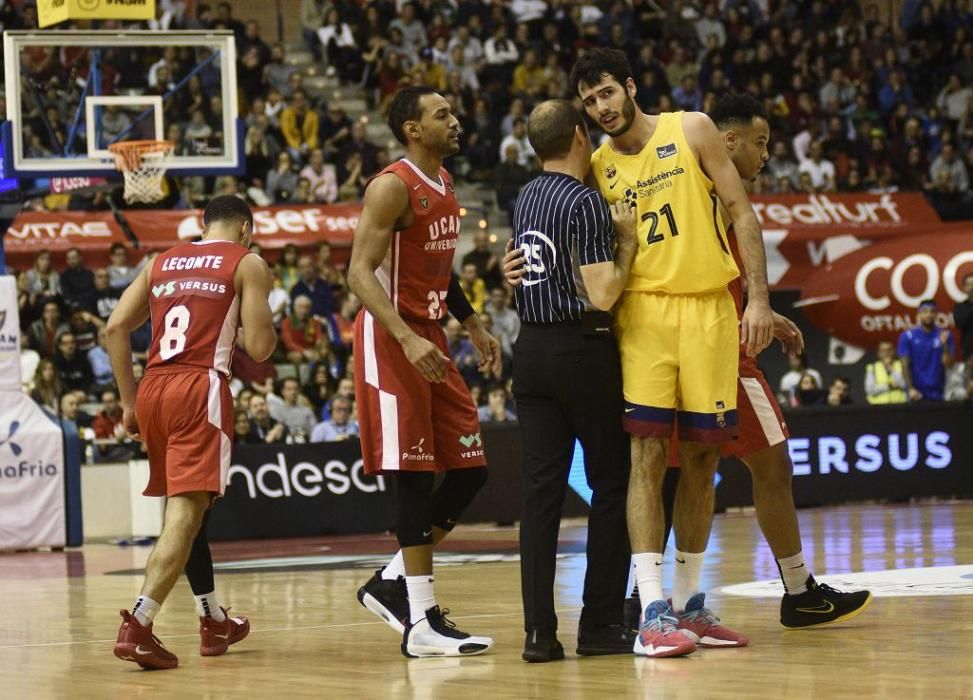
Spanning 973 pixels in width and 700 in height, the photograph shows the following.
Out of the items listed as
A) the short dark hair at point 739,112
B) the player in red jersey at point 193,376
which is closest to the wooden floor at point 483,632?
the player in red jersey at point 193,376

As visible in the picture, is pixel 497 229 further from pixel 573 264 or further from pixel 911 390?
pixel 573 264

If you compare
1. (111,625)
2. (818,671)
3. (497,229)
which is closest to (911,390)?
(497,229)

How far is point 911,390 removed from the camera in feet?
62.1

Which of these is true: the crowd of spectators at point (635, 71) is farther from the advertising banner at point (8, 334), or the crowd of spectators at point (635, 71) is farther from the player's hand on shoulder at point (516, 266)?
the player's hand on shoulder at point (516, 266)

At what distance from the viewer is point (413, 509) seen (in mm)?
6926

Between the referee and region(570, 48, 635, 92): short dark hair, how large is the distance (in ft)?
0.48

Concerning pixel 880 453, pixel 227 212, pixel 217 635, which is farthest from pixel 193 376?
pixel 880 453

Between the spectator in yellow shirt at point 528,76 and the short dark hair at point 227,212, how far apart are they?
55.8 ft

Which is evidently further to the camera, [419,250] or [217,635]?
[217,635]

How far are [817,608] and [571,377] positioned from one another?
1550mm

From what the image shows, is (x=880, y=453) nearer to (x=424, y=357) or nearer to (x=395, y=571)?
(x=395, y=571)

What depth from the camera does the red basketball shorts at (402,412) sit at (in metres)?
6.91

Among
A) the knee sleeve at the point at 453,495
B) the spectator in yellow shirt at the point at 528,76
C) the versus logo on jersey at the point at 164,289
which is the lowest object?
the knee sleeve at the point at 453,495

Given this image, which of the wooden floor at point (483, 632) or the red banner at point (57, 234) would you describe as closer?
the wooden floor at point (483, 632)
